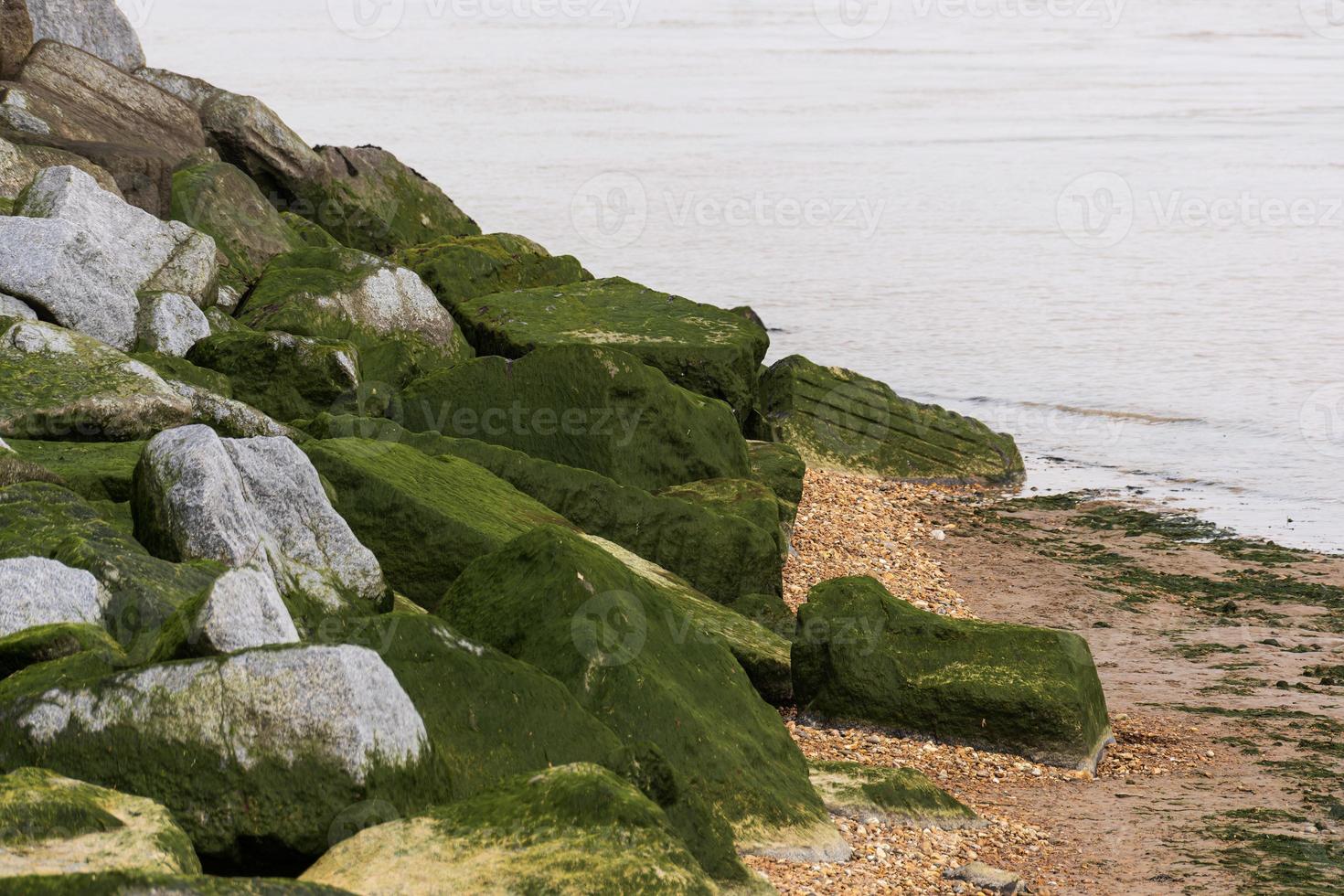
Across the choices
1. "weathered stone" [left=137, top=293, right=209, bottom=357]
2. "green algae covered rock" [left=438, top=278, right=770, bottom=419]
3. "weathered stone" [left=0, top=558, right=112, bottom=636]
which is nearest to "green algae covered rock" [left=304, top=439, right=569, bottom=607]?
"weathered stone" [left=0, top=558, right=112, bottom=636]

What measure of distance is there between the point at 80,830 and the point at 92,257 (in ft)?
26.4

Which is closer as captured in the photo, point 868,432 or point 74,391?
point 74,391

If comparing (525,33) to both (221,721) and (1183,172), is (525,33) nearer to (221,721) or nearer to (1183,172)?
(1183,172)

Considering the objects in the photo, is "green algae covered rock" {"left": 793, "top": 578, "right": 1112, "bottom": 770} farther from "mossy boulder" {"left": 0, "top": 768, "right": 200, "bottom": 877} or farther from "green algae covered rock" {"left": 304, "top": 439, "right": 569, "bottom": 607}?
"mossy boulder" {"left": 0, "top": 768, "right": 200, "bottom": 877}

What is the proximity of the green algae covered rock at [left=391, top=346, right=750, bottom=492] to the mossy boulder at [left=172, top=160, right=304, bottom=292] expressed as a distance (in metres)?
3.49

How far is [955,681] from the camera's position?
8.70m

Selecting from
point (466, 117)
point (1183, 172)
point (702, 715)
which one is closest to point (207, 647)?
point (702, 715)

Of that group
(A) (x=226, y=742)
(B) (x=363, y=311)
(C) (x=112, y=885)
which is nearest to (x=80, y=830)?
(A) (x=226, y=742)

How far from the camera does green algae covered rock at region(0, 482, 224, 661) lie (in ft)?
19.4

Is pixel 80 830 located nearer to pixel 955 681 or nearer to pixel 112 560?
pixel 112 560

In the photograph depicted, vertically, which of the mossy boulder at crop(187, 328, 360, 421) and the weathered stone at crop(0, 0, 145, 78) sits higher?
the weathered stone at crop(0, 0, 145, 78)

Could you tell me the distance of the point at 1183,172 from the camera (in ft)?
156

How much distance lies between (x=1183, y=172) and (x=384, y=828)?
47.4 m

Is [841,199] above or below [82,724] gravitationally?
above
